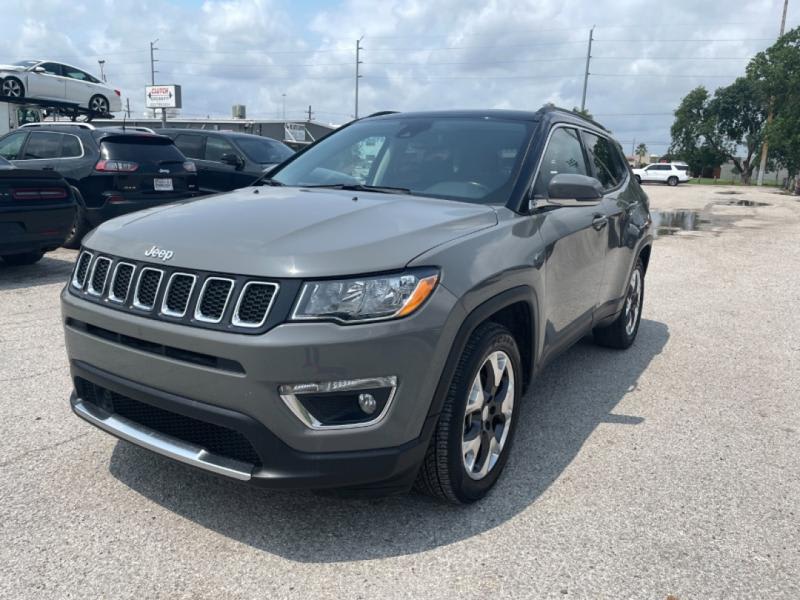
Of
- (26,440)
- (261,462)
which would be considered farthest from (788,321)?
(26,440)

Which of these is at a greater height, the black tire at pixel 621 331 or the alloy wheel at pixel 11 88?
the alloy wheel at pixel 11 88

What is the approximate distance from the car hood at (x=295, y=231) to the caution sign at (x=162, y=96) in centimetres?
5706

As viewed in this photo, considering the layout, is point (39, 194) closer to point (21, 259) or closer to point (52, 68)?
point (21, 259)

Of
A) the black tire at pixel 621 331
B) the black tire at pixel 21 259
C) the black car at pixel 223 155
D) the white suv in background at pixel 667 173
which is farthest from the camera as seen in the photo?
the white suv in background at pixel 667 173

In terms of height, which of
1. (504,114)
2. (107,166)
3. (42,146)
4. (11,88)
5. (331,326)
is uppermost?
(11,88)

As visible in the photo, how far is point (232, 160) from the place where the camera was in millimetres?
10664

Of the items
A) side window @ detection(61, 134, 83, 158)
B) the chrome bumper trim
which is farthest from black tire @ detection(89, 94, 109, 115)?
the chrome bumper trim

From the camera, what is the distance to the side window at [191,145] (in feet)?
39.0

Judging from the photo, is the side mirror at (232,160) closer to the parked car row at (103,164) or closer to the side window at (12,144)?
the parked car row at (103,164)

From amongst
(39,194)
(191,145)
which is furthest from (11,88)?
(39,194)

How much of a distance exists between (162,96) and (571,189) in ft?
191

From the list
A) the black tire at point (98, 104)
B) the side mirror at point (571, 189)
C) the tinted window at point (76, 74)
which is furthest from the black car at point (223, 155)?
the black tire at point (98, 104)

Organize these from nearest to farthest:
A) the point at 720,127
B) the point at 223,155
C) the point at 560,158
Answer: the point at 560,158, the point at 223,155, the point at 720,127

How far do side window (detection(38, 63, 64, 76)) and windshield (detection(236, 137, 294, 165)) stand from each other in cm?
1216
